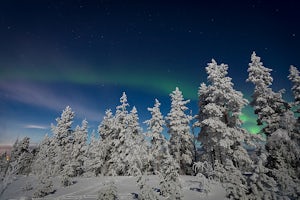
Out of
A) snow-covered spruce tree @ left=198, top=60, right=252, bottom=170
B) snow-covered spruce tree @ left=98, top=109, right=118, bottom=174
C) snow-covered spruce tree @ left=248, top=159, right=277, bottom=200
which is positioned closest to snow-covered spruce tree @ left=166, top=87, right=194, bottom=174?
snow-covered spruce tree @ left=198, top=60, right=252, bottom=170

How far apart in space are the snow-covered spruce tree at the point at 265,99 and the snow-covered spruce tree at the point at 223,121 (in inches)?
75.7

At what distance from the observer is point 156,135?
106 ft

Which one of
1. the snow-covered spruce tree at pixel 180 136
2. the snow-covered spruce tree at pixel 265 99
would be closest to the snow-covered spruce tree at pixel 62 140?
the snow-covered spruce tree at pixel 180 136

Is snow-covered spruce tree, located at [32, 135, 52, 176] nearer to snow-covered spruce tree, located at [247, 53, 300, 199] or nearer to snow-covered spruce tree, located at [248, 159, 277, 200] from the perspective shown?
snow-covered spruce tree, located at [248, 159, 277, 200]

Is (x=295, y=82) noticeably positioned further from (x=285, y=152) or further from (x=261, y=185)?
(x=261, y=185)

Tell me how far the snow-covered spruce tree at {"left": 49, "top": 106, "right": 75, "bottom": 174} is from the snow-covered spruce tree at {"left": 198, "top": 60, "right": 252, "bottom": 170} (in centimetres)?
2786

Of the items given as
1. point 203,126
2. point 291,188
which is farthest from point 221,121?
point 291,188

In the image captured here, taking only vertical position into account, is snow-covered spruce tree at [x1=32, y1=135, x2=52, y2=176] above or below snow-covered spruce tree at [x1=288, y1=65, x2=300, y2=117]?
below

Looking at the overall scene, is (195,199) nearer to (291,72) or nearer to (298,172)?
(298,172)

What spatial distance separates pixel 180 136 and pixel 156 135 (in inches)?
160

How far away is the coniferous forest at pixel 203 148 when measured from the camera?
11570 millimetres

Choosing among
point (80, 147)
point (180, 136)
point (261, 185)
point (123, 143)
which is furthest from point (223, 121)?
point (80, 147)

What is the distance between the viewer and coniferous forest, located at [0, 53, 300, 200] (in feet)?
38.0

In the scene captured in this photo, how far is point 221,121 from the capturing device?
23.9 m
